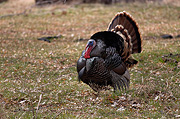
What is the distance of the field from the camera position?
5145 millimetres

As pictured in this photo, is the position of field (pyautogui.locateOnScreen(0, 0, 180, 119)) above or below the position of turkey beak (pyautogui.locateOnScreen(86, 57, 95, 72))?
below

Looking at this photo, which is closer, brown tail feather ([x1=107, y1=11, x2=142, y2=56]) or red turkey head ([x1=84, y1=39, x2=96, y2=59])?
red turkey head ([x1=84, y1=39, x2=96, y2=59])

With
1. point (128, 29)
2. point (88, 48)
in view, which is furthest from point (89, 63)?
point (128, 29)

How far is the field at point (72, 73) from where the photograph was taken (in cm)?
514

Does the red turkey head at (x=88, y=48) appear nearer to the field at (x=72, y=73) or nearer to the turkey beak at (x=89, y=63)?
the turkey beak at (x=89, y=63)

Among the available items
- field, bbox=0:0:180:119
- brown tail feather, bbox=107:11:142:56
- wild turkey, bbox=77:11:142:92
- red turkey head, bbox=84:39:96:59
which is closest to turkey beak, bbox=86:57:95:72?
wild turkey, bbox=77:11:142:92

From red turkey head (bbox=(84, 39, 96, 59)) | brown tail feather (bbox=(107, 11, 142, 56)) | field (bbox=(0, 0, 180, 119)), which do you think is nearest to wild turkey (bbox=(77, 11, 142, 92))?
red turkey head (bbox=(84, 39, 96, 59))

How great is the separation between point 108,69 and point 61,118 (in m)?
1.31

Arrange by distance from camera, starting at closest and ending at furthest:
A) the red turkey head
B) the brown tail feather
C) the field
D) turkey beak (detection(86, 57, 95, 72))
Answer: the field, turkey beak (detection(86, 57, 95, 72)), the red turkey head, the brown tail feather

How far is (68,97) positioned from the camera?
19.6ft

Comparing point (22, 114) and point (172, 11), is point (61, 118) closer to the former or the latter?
point (22, 114)

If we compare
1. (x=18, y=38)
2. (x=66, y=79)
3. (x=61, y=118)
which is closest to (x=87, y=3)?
(x=18, y=38)

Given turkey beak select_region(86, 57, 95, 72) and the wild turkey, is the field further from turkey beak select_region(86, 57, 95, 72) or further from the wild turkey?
turkey beak select_region(86, 57, 95, 72)

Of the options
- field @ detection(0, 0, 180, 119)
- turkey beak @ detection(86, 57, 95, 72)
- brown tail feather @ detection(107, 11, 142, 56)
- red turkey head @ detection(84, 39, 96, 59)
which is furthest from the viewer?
brown tail feather @ detection(107, 11, 142, 56)
